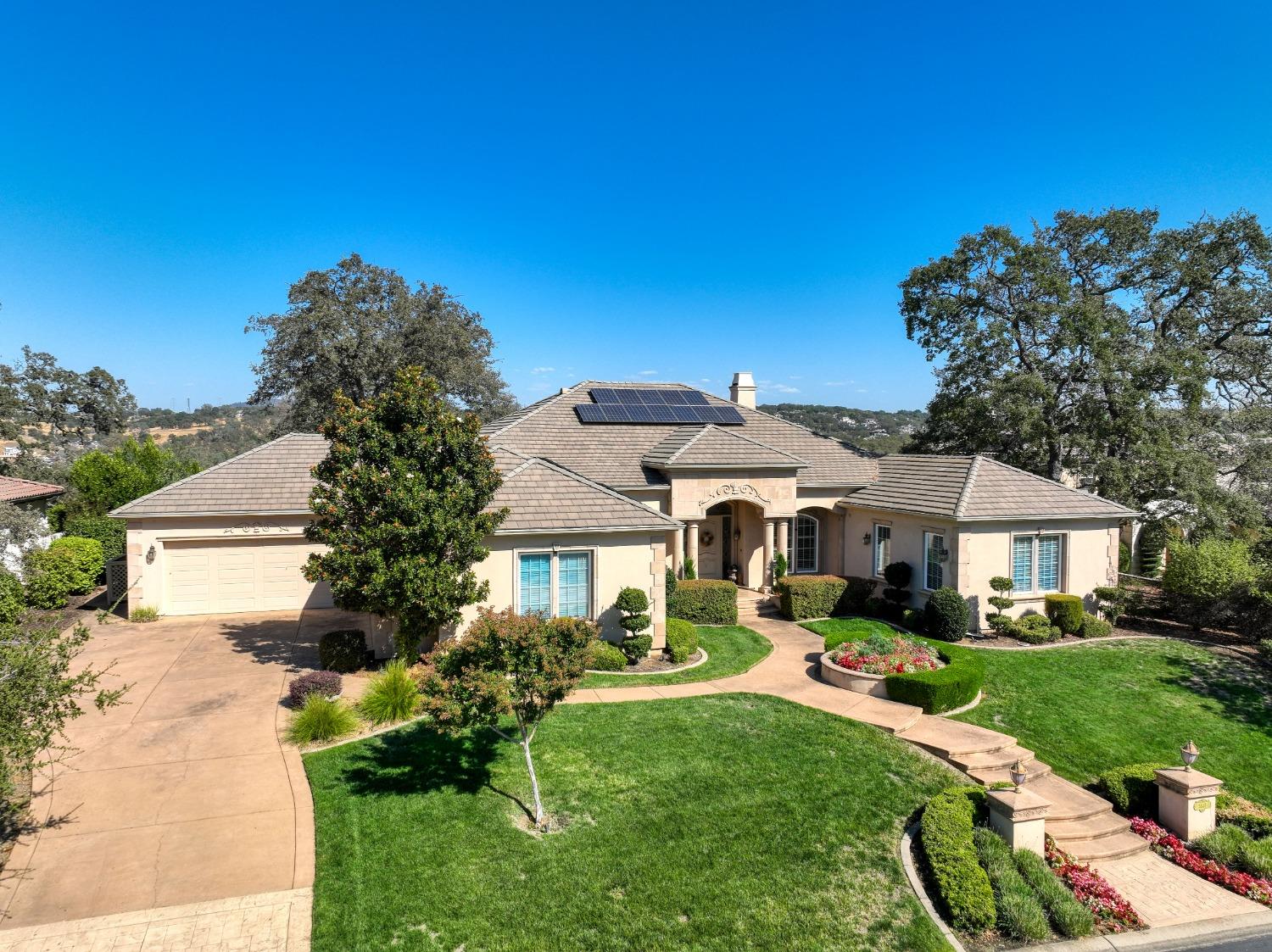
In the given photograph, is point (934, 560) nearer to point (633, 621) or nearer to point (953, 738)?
point (953, 738)

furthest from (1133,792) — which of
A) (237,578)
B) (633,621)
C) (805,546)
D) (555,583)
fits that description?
(237,578)

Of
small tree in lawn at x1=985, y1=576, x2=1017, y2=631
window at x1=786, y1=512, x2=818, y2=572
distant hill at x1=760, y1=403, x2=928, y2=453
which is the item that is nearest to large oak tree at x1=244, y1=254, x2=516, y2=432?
window at x1=786, y1=512, x2=818, y2=572

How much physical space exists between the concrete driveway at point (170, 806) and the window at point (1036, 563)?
18.7 m

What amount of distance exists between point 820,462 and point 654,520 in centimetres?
1085

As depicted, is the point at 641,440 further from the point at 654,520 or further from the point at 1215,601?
the point at 1215,601

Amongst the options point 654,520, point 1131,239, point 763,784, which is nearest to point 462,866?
point 763,784

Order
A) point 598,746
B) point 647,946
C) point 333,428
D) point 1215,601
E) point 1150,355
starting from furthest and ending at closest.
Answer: point 1150,355, point 1215,601, point 333,428, point 598,746, point 647,946

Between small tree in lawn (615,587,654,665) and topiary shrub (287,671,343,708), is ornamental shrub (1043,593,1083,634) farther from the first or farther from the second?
topiary shrub (287,671,343,708)

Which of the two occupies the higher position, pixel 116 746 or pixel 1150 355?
pixel 1150 355

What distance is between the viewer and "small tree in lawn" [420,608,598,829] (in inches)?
343

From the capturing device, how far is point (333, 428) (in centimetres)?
1373

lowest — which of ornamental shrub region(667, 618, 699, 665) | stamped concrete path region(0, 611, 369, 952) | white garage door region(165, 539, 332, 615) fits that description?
stamped concrete path region(0, 611, 369, 952)

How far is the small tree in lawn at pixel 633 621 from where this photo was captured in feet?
54.4

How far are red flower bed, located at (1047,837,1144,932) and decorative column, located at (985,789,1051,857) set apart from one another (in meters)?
0.25
